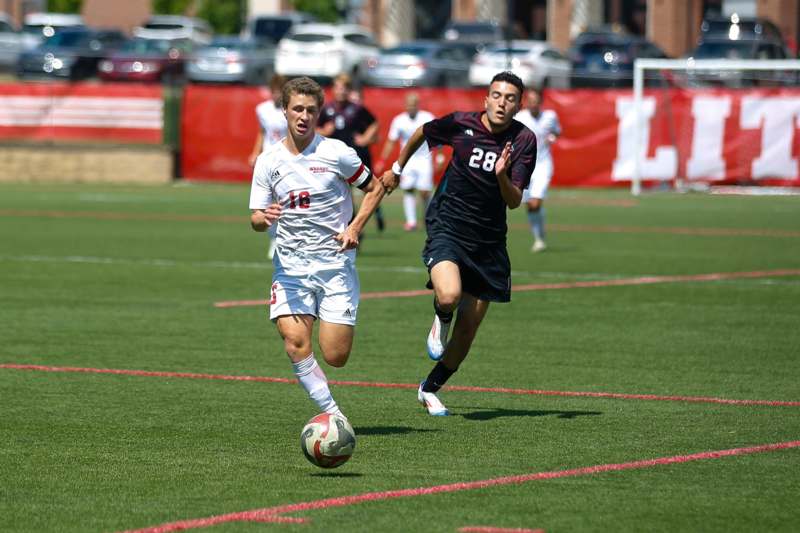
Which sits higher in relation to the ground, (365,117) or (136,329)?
(365,117)

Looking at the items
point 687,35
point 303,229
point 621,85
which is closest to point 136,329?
point 303,229

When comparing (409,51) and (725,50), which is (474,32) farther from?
(725,50)

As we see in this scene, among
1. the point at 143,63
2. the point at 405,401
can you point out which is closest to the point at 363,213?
the point at 405,401

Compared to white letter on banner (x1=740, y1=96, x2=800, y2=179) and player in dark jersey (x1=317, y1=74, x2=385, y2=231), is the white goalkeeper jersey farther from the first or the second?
white letter on banner (x1=740, y1=96, x2=800, y2=179)

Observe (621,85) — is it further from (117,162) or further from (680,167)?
(117,162)

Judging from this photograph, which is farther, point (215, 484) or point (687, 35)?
point (687, 35)

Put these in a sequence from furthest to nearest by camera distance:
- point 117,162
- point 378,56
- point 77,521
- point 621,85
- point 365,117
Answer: point 378,56, point 621,85, point 117,162, point 365,117, point 77,521

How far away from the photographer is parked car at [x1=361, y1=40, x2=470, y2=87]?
4797 cm

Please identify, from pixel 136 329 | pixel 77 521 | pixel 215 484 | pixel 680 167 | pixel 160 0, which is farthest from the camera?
pixel 160 0

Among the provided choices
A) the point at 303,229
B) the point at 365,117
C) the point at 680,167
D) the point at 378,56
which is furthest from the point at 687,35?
the point at 303,229

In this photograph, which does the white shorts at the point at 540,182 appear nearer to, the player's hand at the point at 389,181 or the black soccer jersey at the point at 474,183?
the black soccer jersey at the point at 474,183

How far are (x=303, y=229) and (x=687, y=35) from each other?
202 ft

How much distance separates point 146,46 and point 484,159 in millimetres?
43635

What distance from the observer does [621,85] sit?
4659cm
